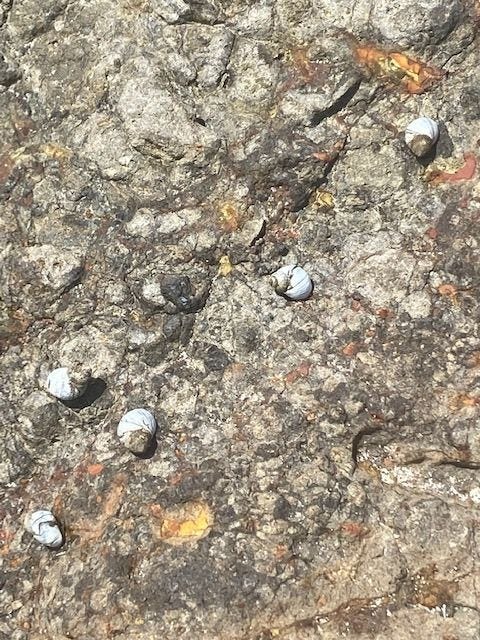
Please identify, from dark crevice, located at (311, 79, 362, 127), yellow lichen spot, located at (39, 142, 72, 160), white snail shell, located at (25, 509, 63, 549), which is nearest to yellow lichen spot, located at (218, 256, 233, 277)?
dark crevice, located at (311, 79, 362, 127)

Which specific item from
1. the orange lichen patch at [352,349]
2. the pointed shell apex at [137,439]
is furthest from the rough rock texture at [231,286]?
the pointed shell apex at [137,439]

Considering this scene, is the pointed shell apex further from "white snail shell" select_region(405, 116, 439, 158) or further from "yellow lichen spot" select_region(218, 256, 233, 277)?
"white snail shell" select_region(405, 116, 439, 158)

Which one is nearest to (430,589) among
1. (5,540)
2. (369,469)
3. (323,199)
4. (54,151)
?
(369,469)

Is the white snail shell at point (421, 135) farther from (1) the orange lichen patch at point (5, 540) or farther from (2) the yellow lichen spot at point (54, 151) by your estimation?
(1) the orange lichen patch at point (5, 540)

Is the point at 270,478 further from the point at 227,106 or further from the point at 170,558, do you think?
the point at 227,106

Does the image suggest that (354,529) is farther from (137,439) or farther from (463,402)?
(137,439)
